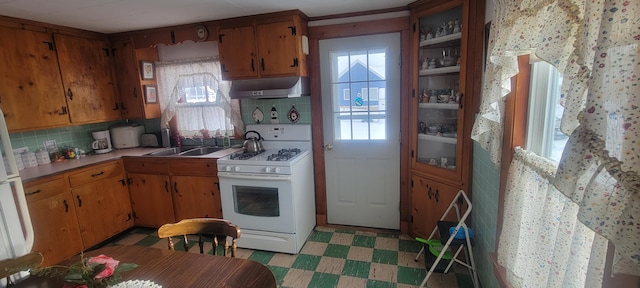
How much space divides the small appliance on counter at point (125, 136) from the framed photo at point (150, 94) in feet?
1.45

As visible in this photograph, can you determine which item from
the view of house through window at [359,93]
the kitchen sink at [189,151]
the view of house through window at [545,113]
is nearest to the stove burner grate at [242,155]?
the kitchen sink at [189,151]

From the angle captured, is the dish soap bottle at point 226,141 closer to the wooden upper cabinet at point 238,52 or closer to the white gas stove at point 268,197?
the white gas stove at point 268,197

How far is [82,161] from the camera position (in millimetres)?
2842

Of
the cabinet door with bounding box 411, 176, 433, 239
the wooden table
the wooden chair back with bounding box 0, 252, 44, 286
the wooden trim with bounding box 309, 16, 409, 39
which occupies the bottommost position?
the cabinet door with bounding box 411, 176, 433, 239

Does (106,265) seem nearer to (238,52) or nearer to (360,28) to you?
(238,52)

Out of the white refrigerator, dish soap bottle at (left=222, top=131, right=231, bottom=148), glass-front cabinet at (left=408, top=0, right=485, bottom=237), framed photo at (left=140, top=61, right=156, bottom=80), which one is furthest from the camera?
dish soap bottle at (left=222, top=131, right=231, bottom=148)

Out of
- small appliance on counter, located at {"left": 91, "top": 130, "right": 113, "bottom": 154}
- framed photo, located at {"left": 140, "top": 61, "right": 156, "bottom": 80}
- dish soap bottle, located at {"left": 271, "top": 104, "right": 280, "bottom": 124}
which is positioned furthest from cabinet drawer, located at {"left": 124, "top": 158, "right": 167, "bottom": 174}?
dish soap bottle, located at {"left": 271, "top": 104, "right": 280, "bottom": 124}

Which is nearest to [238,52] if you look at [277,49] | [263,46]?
[263,46]

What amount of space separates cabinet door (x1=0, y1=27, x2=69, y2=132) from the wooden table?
6.65 feet

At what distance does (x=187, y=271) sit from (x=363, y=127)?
2.04 m

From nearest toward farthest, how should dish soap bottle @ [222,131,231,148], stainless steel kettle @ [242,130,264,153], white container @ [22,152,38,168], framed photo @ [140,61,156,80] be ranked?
white container @ [22,152,38,168]
stainless steel kettle @ [242,130,264,153]
framed photo @ [140,61,156,80]
dish soap bottle @ [222,131,231,148]

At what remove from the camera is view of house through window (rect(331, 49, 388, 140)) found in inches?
108

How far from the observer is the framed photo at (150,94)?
3246 mm

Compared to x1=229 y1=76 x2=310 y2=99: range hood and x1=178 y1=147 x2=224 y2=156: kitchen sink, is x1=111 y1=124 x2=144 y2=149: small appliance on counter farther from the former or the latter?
x1=229 y1=76 x2=310 y2=99: range hood
